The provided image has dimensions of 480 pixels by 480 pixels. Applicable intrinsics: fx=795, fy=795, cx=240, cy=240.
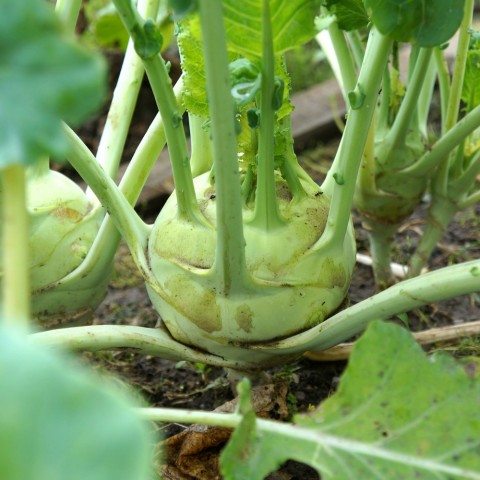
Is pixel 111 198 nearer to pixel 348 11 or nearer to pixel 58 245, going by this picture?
pixel 58 245

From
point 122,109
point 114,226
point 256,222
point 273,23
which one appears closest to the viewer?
point 273,23

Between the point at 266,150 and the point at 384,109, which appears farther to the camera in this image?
the point at 384,109

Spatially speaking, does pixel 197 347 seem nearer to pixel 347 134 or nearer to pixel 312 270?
pixel 312 270

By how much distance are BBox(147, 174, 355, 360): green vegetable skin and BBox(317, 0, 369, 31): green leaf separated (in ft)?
0.82

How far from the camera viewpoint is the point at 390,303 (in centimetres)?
99

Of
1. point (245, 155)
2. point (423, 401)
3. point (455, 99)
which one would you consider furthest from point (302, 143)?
point (423, 401)

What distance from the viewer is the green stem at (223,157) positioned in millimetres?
729

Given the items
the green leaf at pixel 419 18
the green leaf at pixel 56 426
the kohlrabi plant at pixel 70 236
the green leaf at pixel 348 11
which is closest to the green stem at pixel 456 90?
the green leaf at pixel 348 11

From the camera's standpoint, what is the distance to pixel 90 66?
484 millimetres

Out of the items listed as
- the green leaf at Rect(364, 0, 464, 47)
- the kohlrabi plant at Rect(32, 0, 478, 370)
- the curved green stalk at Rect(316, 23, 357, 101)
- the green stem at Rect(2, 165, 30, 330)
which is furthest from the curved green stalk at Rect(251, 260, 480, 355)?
the green stem at Rect(2, 165, 30, 330)

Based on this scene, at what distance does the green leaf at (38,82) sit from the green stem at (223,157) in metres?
0.24

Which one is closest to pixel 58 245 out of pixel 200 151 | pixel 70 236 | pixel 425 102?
pixel 70 236

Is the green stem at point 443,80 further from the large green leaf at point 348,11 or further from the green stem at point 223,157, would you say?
the green stem at point 223,157

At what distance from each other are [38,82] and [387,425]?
484 millimetres
